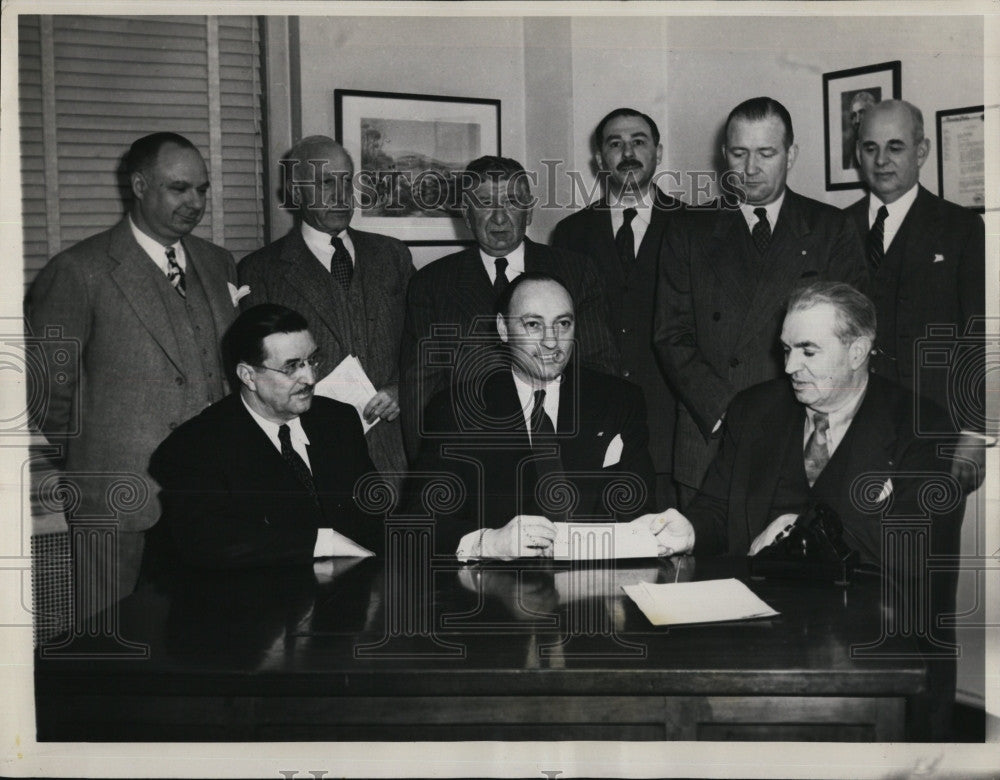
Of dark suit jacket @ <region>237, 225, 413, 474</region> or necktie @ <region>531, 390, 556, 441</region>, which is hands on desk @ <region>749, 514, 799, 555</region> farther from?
dark suit jacket @ <region>237, 225, 413, 474</region>

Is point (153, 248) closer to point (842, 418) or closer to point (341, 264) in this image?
point (341, 264)

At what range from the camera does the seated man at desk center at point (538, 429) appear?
2.88 meters

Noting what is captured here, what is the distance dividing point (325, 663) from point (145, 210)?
6.45ft

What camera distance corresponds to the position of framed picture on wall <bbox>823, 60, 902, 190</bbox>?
10.6 feet

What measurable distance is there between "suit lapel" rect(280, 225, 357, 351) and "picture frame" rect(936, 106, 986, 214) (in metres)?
2.03

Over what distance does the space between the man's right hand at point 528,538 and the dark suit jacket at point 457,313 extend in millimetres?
879

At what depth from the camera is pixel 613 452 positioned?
2914 millimetres

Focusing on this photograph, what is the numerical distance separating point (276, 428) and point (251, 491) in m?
0.21

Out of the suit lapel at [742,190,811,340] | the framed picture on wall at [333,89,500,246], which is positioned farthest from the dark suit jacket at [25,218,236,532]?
the suit lapel at [742,190,811,340]

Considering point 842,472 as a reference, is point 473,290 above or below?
above

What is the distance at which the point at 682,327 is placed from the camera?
10.8ft

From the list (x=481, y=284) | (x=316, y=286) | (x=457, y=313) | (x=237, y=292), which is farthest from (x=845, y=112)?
(x=237, y=292)

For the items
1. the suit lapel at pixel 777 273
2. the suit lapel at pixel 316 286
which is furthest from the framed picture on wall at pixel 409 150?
the suit lapel at pixel 777 273

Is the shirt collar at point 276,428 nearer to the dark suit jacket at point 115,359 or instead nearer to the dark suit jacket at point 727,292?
the dark suit jacket at point 115,359
